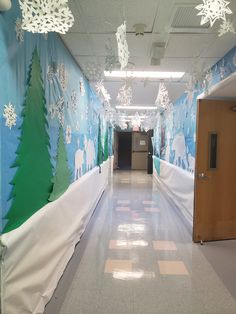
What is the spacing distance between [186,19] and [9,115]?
1.88m

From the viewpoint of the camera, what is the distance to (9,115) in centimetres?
172

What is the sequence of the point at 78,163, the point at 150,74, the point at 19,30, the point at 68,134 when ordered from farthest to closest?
1. the point at 150,74
2. the point at 78,163
3. the point at 68,134
4. the point at 19,30

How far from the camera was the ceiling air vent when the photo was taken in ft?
7.68

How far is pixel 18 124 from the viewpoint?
73.7 inches

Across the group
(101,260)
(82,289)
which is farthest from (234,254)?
(82,289)

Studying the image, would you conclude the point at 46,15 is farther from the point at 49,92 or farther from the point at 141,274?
the point at 141,274

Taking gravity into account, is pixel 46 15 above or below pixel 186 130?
above

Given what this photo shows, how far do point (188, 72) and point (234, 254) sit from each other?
2.77 m

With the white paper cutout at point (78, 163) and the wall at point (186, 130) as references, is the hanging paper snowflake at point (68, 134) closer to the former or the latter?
the white paper cutout at point (78, 163)

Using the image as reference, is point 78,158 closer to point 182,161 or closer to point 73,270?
point 73,270

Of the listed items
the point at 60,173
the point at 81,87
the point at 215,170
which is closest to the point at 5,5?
the point at 60,173

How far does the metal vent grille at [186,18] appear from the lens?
2.34 meters

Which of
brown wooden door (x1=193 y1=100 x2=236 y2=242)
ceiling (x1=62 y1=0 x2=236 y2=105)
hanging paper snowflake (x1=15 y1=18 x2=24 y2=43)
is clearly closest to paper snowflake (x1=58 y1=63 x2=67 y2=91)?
ceiling (x1=62 y1=0 x2=236 y2=105)

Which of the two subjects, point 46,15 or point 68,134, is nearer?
point 46,15
